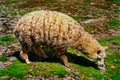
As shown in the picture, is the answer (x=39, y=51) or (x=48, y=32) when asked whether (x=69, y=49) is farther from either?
(x=48, y=32)

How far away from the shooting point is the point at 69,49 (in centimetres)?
2289

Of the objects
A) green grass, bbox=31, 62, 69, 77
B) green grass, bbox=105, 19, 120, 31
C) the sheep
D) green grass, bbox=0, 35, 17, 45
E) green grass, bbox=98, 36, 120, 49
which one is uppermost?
the sheep

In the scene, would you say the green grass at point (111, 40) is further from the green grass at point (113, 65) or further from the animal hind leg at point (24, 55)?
the animal hind leg at point (24, 55)

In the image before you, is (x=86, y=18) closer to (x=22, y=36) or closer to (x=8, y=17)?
(x=8, y=17)

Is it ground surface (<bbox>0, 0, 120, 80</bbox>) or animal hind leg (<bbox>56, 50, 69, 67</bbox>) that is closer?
ground surface (<bbox>0, 0, 120, 80</bbox>)

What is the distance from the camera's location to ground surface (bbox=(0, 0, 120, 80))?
1906 cm

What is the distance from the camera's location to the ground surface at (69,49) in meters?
19.1

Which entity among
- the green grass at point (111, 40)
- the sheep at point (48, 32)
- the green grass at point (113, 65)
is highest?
the sheep at point (48, 32)

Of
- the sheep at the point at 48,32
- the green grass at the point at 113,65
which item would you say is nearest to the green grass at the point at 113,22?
the green grass at the point at 113,65

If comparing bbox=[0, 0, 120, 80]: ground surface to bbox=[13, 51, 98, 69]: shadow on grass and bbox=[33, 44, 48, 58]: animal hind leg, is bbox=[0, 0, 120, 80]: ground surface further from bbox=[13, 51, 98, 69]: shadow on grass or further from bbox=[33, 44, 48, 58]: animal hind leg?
bbox=[33, 44, 48, 58]: animal hind leg

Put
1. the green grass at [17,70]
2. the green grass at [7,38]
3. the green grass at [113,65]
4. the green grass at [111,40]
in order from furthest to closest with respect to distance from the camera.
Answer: the green grass at [111,40] → the green grass at [7,38] → the green grass at [113,65] → the green grass at [17,70]

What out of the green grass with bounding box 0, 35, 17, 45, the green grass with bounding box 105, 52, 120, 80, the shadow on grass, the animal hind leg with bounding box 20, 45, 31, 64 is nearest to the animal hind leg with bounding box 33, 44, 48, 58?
the shadow on grass

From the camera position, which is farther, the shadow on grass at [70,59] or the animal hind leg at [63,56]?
the shadow on grass at [70,59]

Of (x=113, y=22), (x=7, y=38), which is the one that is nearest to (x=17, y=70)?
(x=7, y=38)
